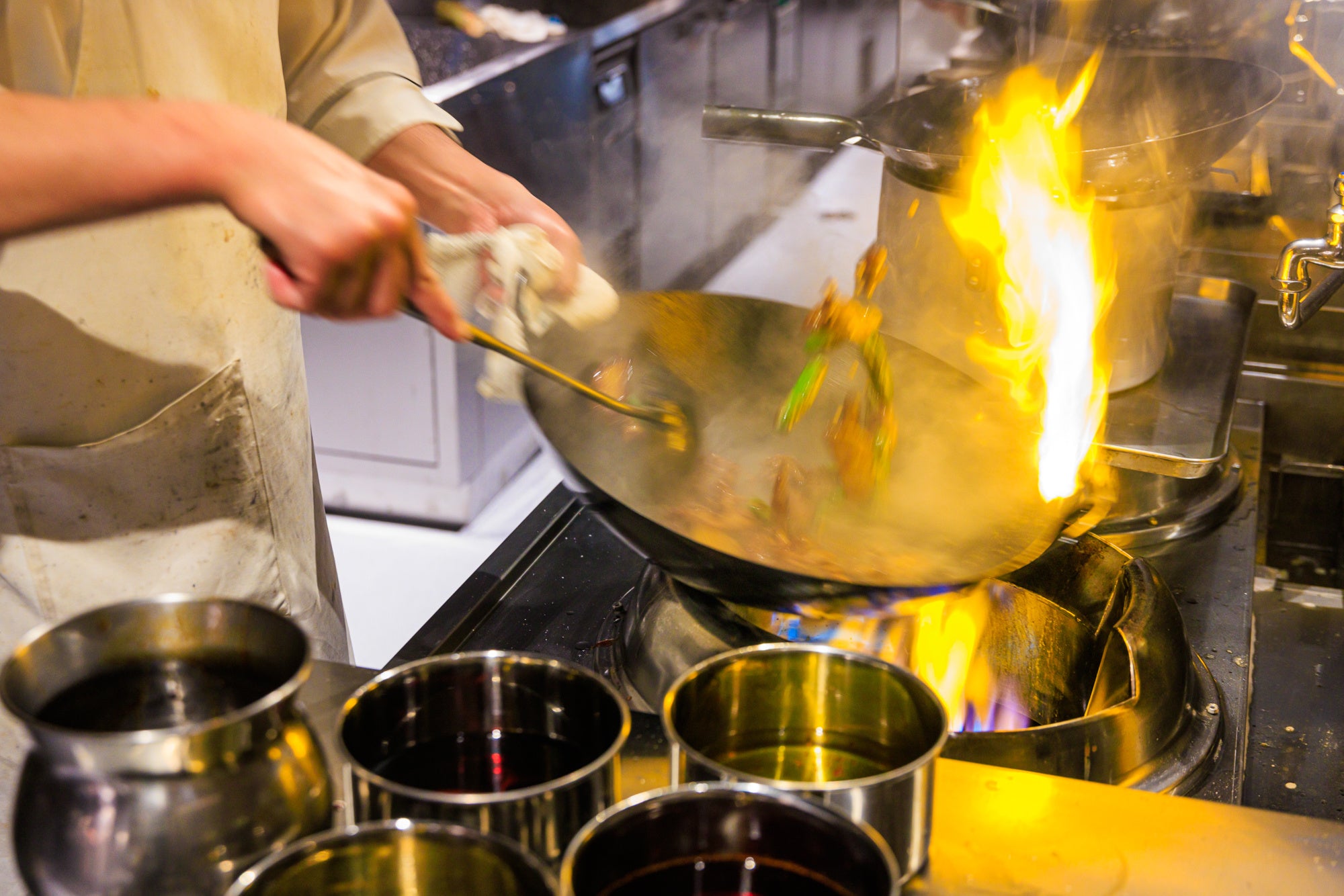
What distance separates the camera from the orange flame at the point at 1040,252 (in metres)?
1.38

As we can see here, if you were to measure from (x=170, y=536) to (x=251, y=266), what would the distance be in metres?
0.30

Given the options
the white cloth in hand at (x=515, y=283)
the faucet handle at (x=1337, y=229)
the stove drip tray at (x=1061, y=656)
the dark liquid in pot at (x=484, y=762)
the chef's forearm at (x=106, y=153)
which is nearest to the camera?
the dark liquid in pot at (x=484, y=762)

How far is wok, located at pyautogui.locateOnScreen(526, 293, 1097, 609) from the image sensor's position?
1.03m

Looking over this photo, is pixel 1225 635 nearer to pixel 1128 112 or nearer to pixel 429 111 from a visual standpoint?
pixel 1128 112

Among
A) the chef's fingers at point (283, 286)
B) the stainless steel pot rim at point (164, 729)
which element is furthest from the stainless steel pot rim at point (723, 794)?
the chef's fingers at point (283, 286)

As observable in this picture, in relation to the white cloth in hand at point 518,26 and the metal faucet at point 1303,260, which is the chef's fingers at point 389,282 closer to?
the metal faucet at point 1303,260

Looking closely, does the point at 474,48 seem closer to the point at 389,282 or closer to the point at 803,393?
the point at 803,393

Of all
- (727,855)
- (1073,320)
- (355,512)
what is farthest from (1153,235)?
(355,512)

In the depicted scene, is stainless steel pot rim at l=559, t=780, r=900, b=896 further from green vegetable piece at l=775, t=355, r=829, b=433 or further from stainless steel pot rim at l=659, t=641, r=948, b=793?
green vegetable piece at l=775, t=355, r=829, b=433

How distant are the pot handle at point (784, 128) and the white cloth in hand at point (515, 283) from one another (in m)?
0.49

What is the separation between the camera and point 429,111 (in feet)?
4.22

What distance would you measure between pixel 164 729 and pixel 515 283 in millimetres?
583

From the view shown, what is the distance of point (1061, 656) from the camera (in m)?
1.14

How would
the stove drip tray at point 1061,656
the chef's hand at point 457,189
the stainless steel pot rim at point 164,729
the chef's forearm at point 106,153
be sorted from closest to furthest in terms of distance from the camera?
the stainless steel pot rim at point 164,729 → the chef's forearm at point 106,153 → the stove drip tray at point 1061,656 → the chef's hand at point 457,189
